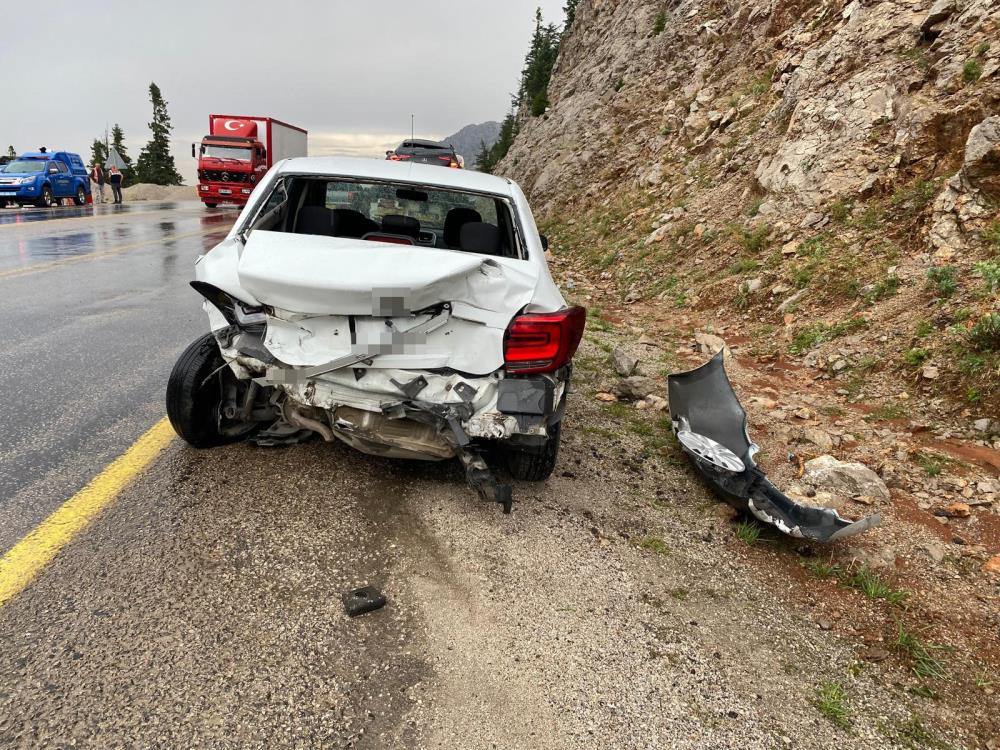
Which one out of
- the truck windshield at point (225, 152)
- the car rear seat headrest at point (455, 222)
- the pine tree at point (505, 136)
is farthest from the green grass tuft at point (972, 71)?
the pine tree at point (505, 136)

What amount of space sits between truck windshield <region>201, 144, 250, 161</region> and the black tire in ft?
85.7

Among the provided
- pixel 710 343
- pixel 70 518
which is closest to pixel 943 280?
pixel 710 343

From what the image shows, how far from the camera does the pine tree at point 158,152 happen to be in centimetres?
7181

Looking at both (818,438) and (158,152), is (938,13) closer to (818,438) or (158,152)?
(818,438)

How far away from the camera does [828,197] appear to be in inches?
312

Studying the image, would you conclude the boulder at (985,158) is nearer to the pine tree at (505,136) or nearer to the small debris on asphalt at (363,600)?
the small debris on asphalt at (363,600)

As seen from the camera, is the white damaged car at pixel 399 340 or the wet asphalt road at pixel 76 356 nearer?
the white damaged car at pixel 399 340

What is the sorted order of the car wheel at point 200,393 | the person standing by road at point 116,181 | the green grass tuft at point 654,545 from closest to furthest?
the green grass tuft at point 654,545, the car wheel at point 200,393, the person standing by road at point 116,181

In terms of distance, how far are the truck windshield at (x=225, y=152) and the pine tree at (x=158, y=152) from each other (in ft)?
182

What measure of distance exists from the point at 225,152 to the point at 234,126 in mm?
2416

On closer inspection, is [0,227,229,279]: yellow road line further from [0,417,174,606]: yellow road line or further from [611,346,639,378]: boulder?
[611,346,639,378]: boulder

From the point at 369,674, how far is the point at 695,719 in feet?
3.83

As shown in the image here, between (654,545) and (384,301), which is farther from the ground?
(384,301)

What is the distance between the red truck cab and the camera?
25.2 meters
